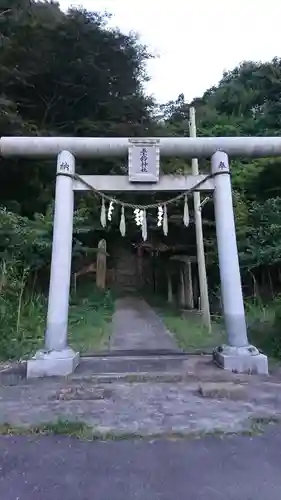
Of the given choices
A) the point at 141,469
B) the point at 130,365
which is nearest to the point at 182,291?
the point at 130,365

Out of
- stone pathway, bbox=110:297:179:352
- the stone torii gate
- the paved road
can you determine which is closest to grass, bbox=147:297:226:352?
stone pathway, bbox=110:297:179:352

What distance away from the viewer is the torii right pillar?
4699mm

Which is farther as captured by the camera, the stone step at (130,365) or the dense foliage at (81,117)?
the dense foliage at (81,117)

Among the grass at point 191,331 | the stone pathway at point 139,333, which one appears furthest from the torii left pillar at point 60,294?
the grass at point 191,331

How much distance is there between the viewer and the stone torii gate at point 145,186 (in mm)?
4887

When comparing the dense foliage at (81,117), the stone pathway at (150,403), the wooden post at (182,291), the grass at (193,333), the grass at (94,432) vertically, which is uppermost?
the dense foliage at (81,117)

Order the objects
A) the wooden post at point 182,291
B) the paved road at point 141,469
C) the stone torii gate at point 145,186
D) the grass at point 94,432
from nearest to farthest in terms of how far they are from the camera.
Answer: the paved road at point 141,469
the grass at point 94,432
the stone torii gate at point 145,186
the wooden post at point 182,291

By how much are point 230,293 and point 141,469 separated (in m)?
2.94

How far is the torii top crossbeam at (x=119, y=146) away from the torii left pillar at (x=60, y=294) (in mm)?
184

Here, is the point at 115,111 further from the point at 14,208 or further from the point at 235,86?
the point at 235,86

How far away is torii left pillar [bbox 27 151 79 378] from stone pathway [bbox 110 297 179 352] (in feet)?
6.99

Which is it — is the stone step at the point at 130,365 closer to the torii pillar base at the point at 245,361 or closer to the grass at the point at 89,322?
the torii pillar base at the point at 245,361

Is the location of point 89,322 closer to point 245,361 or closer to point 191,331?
point 191,331

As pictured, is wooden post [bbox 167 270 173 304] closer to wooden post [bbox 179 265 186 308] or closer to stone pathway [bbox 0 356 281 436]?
wooden post [bbox 179 265 186 308]
